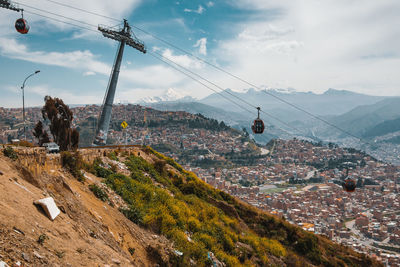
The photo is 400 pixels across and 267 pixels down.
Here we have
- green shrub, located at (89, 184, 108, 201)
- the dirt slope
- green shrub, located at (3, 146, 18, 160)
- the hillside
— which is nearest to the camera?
the dirt slope

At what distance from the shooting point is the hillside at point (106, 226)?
4.87 metres

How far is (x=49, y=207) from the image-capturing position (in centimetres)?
598

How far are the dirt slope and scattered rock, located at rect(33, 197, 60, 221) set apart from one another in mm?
99

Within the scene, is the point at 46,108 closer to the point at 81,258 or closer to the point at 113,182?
the point at 113,182

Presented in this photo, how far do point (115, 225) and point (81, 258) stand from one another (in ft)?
9.38

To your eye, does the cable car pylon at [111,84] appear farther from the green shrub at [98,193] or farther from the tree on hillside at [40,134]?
the green shrub at [98,193]

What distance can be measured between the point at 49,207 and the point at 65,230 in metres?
0.72

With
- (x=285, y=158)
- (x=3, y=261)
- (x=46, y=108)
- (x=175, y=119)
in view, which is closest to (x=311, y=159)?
(x=285, y=158)

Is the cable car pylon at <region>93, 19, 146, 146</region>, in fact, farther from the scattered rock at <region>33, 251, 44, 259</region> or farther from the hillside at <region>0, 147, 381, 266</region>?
the scattered rock at <region>33, 251, 44, 259</region>

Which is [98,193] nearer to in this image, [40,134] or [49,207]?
[49,207]

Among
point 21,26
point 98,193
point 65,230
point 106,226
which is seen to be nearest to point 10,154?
point 98,193

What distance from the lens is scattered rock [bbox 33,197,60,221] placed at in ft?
19.3

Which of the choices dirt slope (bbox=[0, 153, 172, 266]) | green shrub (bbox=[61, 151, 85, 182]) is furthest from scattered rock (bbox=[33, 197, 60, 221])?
green shrub (bbox=[61, 151, 85, 182])

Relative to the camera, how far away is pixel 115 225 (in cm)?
783
